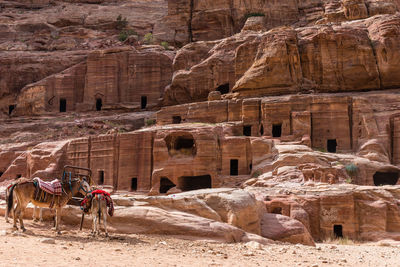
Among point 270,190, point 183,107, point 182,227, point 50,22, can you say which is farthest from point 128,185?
point 50,22

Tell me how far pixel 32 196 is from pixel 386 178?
2612 centimetres

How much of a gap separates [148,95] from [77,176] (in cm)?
3478

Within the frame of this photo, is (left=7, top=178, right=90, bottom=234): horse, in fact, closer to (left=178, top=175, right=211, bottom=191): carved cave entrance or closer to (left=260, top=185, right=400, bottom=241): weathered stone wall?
(left=260, top=185, right=400, bottom=241): weathered stone wall

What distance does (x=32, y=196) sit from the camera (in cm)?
1611

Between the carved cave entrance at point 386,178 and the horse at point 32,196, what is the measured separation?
944 inches

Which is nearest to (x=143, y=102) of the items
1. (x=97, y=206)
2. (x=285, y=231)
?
(x=285, y=231)

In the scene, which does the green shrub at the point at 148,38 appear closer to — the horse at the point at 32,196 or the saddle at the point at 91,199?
the horse at the point at 32,196

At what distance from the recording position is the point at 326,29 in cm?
4328

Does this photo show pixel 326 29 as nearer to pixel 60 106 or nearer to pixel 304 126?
pixel 304 126

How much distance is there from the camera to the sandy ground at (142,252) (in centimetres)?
1207

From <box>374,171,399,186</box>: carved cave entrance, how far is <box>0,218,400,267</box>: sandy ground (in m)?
16.5

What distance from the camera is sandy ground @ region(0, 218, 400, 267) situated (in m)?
12.1

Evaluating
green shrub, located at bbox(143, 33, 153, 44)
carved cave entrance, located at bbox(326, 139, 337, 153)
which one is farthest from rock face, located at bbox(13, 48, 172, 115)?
carved cave entrance, located at bbox(326, 139, 337, 153)

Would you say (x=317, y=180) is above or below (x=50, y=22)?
below
